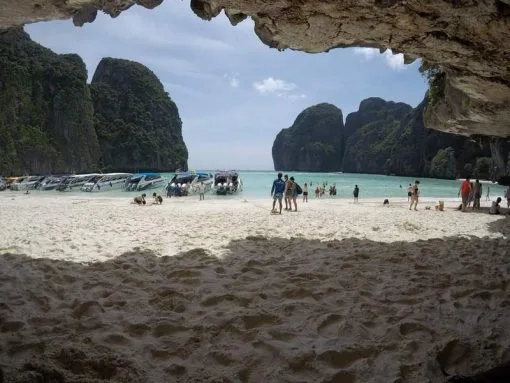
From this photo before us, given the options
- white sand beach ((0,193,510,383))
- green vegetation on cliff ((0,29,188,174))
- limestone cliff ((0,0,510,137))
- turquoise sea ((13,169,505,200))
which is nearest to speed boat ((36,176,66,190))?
turquoise sea ((13,169,505,200))

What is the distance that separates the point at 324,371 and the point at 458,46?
5608 mm

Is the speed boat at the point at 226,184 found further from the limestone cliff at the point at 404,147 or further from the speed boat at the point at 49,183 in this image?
the limestone cliff at the point at 404,147

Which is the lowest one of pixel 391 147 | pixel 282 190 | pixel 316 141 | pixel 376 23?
pixel 282 190

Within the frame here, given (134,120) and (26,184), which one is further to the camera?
(134,120)

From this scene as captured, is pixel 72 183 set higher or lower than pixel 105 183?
lower

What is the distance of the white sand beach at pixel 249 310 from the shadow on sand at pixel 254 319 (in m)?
0.02

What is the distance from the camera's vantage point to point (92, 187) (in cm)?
3419

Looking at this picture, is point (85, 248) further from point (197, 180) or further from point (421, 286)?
point (197, 180)

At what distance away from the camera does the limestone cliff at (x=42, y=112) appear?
5994 cm

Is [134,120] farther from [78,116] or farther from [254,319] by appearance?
[254,319]

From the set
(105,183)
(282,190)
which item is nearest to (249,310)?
(282,190)

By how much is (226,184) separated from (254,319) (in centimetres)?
2784

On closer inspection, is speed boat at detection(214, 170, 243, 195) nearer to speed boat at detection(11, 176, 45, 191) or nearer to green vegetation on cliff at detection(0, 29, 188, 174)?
speed boat at detection(11, 176, 45, 191)

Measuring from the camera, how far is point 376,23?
511 centimetres
